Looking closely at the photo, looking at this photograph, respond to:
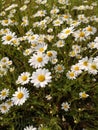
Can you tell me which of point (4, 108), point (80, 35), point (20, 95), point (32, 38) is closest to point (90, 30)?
point (80, 35)

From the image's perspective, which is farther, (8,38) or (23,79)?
(8,38)

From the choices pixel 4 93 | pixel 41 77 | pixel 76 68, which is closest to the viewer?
pixel 41 77

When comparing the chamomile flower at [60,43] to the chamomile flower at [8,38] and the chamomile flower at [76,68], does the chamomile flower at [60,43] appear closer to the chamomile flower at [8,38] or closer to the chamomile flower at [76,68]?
the chamomile flower at [76,68]

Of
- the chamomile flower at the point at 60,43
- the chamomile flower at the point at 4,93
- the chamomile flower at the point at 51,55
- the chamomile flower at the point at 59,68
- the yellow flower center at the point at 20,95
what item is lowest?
the yellow flower center at the point at 20,95

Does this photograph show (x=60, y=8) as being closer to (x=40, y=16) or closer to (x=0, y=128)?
(x=40, y=16)

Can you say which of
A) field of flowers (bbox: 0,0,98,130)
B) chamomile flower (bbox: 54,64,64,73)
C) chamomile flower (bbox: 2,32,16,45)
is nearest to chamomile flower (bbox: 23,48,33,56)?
field of flowers (bbox: 0,0,98,130)

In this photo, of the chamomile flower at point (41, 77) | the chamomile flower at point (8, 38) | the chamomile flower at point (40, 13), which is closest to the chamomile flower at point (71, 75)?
the chamomile flower at point (41, 77)

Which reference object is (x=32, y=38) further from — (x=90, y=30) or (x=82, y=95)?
(x=82, y=95)

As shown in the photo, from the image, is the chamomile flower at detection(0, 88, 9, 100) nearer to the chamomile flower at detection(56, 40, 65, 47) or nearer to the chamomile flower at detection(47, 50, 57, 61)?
the chamomile flower at detection(47, 50, 57, 61)
